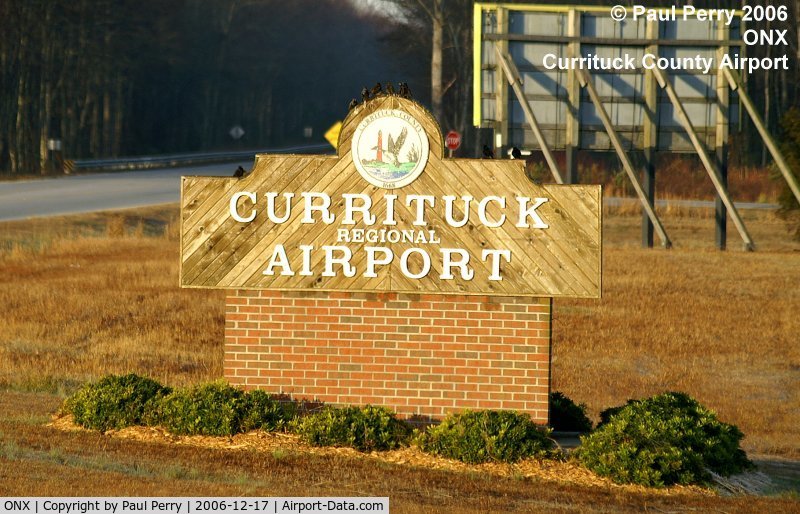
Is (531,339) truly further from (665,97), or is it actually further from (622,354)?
(665,97)

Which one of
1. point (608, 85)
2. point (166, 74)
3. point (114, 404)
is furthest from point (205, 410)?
point (166, 74)

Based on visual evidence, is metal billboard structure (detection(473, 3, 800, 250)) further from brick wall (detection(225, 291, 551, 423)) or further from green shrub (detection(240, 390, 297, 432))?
green shrub (detection(240, 390, 297, 432))

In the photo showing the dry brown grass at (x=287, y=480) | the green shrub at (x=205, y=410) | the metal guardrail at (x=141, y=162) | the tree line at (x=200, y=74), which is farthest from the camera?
the tree line at (x=200, y=74)

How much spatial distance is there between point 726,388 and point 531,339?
31.1ft

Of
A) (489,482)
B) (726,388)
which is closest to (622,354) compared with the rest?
(726,388)

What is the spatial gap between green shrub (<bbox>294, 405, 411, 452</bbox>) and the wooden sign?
4.41ft

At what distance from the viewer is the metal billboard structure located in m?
34.4

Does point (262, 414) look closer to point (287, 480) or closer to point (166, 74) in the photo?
point (287, 480)

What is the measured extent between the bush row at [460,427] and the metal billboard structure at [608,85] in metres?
21.1

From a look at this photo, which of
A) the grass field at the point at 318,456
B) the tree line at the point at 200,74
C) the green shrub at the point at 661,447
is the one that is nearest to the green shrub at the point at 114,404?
the grass field at the point at 318,456

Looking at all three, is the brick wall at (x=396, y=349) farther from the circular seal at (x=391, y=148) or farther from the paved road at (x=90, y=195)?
the paved road at (x=90, y=195)

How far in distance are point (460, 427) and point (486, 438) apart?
11.5 inches

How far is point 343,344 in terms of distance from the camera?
45.8 feet

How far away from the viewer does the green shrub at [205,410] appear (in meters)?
13.5
